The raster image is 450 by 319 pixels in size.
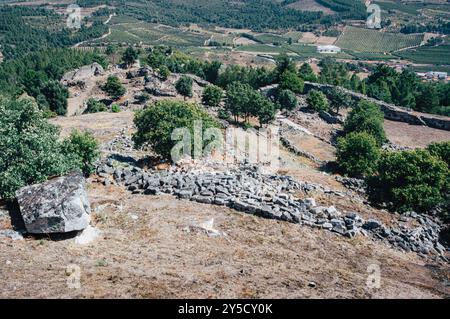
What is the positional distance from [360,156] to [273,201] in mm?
23290

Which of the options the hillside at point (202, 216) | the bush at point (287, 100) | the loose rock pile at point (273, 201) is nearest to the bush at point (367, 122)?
the hillside at point (202, 216)

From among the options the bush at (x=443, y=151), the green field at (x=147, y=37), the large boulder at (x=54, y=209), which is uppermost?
the green field at (x=147, y=37)

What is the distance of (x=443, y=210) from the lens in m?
25.9

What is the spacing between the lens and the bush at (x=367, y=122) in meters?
52.4

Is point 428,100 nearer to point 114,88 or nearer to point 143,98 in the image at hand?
point 143,98

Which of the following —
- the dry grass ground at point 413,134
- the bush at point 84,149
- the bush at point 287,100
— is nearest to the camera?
the bush at point 84,149

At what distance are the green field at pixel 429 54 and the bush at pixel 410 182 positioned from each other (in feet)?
496

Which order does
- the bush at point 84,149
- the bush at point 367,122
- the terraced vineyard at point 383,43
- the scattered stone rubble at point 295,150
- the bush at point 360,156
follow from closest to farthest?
the bush at point 84,149 → the bush at point 360,156 → the scattered stone rubble at point 295,150 → the bush at point 367,122 → the terraced vineyard at point 383,43

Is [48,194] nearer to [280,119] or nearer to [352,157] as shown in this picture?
[352,157]

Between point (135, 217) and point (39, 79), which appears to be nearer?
point (135, 217)

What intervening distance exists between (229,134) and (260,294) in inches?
1490

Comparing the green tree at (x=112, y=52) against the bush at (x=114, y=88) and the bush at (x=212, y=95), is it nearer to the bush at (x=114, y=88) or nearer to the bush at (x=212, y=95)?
the bush at (x=114, y=88)

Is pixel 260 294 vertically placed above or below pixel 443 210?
above

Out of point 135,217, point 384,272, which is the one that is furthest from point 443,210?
point 135,217
